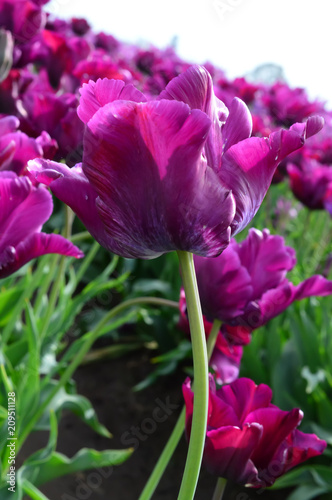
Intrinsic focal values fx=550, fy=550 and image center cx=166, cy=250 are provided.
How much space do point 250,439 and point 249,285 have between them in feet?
0.69

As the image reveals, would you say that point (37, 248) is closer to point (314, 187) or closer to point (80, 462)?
point (80, 462)

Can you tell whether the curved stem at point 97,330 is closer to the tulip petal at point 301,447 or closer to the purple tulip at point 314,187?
the tulip petal at point 301,447

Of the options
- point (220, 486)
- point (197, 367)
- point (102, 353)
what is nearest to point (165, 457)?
point (220, 486)

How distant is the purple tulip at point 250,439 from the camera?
0.54m

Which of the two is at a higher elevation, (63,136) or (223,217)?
(223,217)

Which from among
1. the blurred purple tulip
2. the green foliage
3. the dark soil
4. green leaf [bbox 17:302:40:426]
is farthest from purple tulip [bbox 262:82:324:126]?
green leaf [bbox 17:302:40:426]

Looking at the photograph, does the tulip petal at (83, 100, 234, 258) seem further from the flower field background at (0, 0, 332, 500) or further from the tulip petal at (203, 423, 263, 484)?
the tulip petal at (203, 423, 263, 484)

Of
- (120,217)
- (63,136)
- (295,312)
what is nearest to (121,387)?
(295,312)

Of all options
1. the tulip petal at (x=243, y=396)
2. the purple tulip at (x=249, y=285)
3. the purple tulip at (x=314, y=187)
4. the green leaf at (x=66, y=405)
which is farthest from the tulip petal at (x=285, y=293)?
the purple tulip at (x=314, y=187)

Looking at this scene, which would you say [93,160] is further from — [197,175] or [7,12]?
[7,12]

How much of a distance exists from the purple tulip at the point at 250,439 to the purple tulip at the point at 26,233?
224mm

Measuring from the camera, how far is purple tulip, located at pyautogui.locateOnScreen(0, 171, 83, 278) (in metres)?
0.59

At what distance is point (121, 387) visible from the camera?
1896 mm

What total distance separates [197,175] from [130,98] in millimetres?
70
